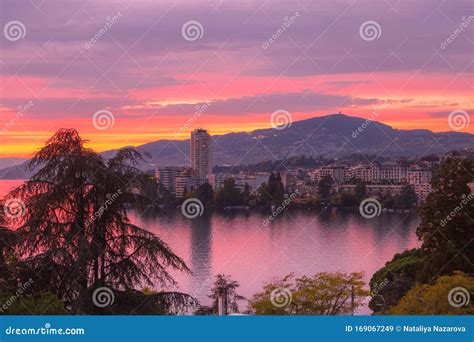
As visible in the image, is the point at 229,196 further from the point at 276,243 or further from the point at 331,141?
the point at 331,141

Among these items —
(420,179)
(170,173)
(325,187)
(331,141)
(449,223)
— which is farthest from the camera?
(420,179)

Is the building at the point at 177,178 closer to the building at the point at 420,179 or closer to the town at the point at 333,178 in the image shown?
the town at the point at 333,178

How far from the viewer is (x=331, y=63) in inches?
609

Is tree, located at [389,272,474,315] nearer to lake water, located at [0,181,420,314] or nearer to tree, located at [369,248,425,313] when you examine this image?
tree, located at [369,248,425,313]

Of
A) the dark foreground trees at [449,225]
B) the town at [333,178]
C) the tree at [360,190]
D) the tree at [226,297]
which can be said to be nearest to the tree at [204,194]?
the town at [333,178]

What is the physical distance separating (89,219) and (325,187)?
15.2 metres

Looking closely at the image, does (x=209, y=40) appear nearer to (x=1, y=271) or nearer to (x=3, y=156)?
(x=3, y=156)

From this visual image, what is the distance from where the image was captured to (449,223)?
1108cm

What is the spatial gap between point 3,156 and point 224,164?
21.0 feet

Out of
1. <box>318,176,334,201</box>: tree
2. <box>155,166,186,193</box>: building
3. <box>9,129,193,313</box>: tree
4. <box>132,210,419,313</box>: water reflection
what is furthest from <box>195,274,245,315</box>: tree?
<box>318,176,334,201</box>: tree

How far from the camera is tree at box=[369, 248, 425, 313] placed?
12.8 metres

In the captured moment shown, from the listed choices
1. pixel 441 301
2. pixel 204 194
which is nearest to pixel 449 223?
pixel 441 301

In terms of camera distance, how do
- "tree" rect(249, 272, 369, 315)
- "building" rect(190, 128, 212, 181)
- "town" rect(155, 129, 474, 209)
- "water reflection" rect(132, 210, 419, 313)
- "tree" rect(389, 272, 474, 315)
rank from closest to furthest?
1. "tree" rect(389, 272, 474, 315)
2. "tree" rect(249, 272, 369, 315)
3. "building" rect(190, 128, 212, 181)
4. "water reflection" rect(132, 210, 419, 313)
5. "town" rect(155, 129, 474, 209)

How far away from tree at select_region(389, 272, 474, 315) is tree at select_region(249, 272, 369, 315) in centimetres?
109
